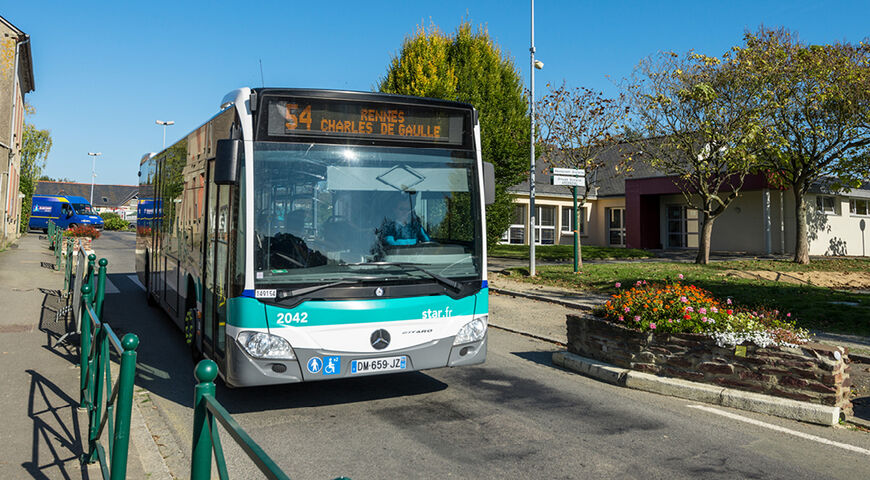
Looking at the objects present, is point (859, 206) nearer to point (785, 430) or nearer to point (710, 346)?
point (710, 346)

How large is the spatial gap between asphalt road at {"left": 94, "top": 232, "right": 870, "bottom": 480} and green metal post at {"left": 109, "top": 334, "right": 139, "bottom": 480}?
3.64 ft

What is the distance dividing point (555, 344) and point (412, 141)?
15.7 ft

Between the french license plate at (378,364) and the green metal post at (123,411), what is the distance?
7.42 feet

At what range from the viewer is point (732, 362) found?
6281 mm

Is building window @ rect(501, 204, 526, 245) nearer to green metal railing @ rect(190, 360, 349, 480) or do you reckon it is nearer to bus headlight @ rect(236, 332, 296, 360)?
bus headlight @ rect(236, 332, 296, 360)

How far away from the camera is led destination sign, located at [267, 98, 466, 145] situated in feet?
18.0

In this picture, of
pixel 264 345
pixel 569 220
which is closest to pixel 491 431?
pixel 264 345

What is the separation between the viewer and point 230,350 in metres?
5.21

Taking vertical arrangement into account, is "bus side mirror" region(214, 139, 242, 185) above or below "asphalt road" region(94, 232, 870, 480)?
above

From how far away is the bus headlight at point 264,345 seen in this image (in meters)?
5.11

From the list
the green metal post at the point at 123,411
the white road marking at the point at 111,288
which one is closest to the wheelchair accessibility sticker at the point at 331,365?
the green metal post at the point at 123,411

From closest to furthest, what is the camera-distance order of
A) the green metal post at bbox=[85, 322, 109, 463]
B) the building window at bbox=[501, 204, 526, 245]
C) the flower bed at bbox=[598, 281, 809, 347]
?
the green metal post at bbox=[85, 322, 109, 463], the flower bed at bbox=[598, 281, 809, 347], the building window at bbox=[501, 204, 526, 245]

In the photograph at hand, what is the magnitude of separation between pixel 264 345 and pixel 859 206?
3706 centimetres

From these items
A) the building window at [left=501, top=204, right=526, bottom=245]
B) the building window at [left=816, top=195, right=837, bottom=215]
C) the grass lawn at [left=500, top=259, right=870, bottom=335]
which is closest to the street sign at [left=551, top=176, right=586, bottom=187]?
the grass lawn at [left=500, top=259, right=870, bottom=335]
